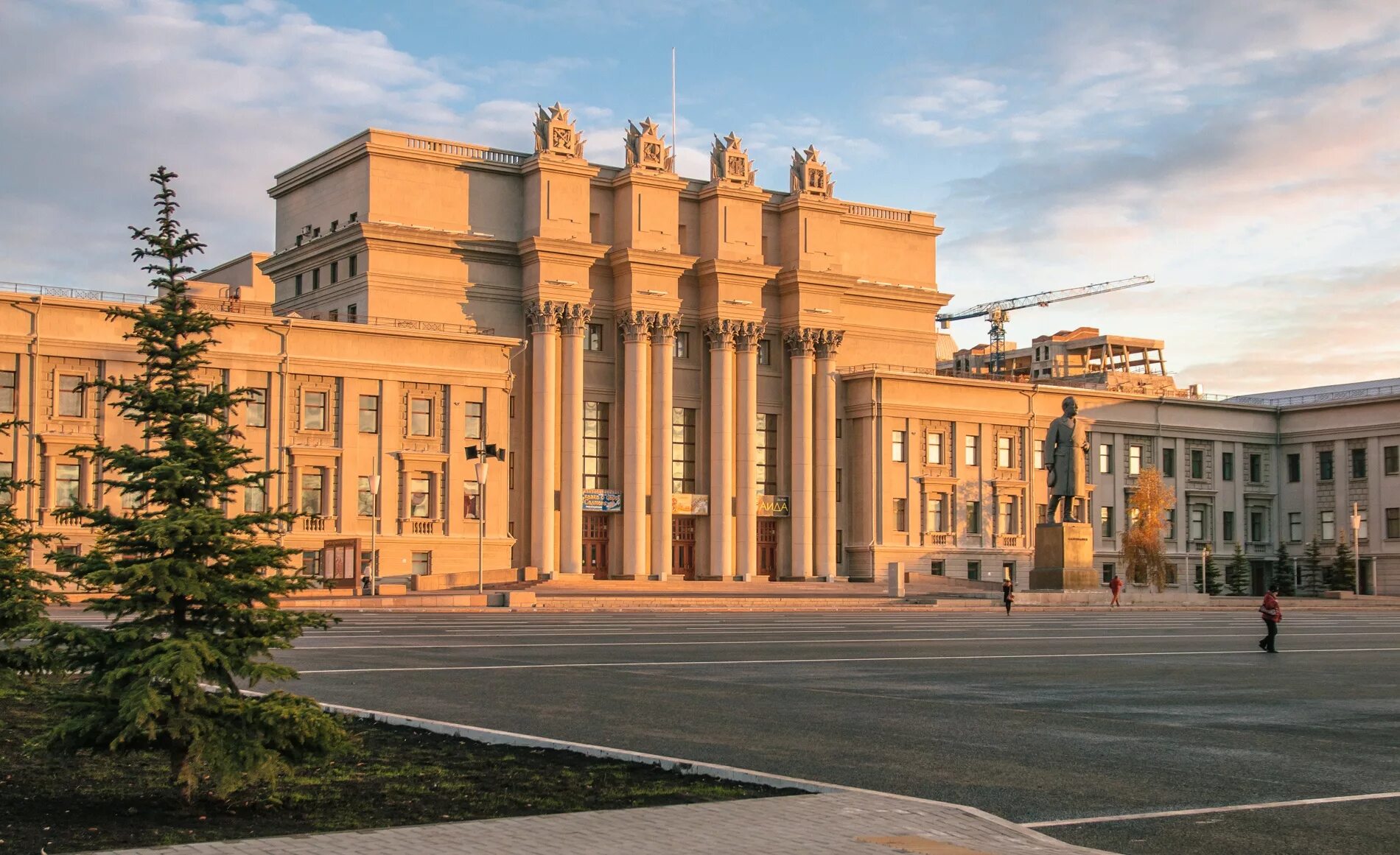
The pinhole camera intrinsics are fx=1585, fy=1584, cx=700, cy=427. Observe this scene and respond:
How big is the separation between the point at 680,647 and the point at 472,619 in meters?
17.3

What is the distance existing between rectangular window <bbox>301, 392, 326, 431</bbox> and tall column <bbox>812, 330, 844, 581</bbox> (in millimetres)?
28757

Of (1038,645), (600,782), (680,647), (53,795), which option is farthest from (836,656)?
(53,795)

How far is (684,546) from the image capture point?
85.9m

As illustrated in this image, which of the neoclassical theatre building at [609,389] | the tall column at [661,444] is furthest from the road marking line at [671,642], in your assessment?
the tall column at [661,444]

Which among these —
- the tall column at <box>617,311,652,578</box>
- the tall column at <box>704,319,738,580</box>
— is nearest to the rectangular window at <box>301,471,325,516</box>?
the tall column at <box>617,311,652,578</box>

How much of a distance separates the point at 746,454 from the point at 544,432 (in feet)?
40.0

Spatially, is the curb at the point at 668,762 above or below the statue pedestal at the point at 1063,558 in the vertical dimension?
below

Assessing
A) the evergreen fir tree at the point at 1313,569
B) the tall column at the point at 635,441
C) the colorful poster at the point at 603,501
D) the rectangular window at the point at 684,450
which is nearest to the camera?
the colorful poster at the point at 603,501

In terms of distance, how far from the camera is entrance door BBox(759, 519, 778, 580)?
88.4 metres

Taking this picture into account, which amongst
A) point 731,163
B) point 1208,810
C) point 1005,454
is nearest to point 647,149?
point 731,163

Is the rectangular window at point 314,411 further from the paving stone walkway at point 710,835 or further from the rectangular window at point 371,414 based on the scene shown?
the paving stone walkway at point 710,835

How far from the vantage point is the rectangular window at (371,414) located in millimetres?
73375

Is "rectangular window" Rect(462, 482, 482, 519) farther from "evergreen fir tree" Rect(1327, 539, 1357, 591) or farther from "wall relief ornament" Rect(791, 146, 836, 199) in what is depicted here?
"evergreen fir tree" Rect(1327, 539, 1357, 591)

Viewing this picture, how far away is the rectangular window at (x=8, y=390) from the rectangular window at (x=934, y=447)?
49.7 metres
